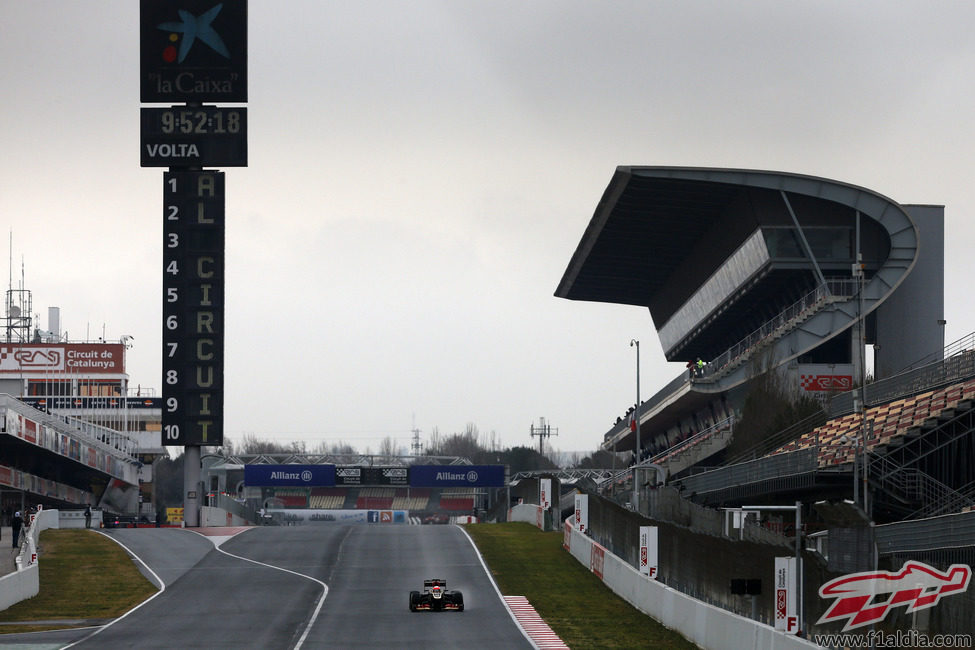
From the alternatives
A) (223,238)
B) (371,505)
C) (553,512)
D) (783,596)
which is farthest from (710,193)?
(371,505)

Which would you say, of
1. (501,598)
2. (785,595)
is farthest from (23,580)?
(785,595)

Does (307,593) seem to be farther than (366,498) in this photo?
No

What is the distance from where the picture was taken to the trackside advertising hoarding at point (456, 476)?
116 metres

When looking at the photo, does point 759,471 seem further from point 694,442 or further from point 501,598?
point 694,442

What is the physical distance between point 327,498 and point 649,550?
397 ft

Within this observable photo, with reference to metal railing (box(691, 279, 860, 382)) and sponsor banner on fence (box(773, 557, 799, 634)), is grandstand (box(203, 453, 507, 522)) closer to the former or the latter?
metal railing (box(691, 279, 860, 382))

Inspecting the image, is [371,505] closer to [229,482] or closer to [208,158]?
[229,482]

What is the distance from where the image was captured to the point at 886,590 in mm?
22109

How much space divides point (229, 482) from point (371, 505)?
85.5ft

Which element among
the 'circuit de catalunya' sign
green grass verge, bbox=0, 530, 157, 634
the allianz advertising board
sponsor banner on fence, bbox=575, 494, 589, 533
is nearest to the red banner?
the allianz advertising board

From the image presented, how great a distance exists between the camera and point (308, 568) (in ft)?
177

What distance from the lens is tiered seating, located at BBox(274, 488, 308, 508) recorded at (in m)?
144

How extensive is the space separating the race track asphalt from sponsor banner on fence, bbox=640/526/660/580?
4.26 metres

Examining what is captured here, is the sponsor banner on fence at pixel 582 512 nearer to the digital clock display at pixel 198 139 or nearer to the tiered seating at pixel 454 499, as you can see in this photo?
the digital clock display at pixel 198 139
